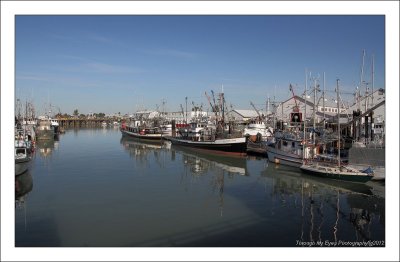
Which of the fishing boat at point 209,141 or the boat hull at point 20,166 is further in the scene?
the fishing boat at point 209,141

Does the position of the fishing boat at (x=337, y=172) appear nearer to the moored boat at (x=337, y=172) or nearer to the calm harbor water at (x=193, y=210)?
the moored boat at (x=337, y=172)

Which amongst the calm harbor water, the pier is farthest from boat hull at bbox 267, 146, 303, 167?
the pier

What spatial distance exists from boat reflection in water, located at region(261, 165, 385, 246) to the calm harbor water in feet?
0.12

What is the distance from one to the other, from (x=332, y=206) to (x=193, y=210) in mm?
6373

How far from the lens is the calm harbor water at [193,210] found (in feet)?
36.0

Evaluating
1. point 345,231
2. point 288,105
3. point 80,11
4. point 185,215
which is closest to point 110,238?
point 185,215

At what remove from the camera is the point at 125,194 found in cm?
1714

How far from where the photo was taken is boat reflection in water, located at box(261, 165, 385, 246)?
11320 millimetres

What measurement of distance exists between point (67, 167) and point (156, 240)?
1857 centimetres

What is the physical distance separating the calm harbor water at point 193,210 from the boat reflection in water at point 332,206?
36mm

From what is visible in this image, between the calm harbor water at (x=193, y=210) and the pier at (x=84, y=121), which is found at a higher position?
the pier at (x=84, y=121)

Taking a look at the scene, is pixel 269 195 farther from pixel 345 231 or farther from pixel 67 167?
pixel 67 167

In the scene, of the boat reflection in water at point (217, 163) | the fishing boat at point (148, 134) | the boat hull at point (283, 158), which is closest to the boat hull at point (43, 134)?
the fishing boat at point (148, 134)

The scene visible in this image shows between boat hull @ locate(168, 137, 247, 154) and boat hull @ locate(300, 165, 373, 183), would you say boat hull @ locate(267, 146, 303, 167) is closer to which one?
boat hull @ locate(300, 165, 373, 183)
